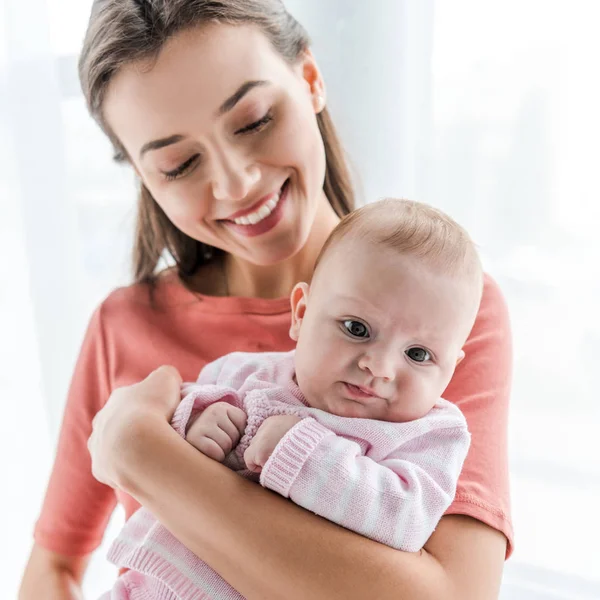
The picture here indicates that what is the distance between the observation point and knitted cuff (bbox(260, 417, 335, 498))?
0.96 m

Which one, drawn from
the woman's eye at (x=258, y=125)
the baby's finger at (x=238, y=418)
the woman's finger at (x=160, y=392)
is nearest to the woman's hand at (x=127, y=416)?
the woman's finger at (x=160, y=392)

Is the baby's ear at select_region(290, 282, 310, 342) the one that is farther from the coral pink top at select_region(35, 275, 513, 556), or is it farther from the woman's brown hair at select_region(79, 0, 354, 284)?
the woman's brown hair at select_region(79, 0, 354, 284)

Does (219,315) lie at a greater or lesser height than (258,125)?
lesser

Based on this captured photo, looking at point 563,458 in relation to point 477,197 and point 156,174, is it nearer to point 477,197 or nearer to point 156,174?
point 477,197

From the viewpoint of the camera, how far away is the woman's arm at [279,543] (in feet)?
3.05

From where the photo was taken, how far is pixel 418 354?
3.45 feet

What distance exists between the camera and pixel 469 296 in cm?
107

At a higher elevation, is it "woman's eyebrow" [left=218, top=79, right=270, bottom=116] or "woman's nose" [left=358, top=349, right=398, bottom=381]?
"woman's eyebrow" [left=218, top=79, right=270, bottom=116]

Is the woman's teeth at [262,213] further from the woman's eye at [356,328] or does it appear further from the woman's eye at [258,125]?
the woman's eye at [356,328]

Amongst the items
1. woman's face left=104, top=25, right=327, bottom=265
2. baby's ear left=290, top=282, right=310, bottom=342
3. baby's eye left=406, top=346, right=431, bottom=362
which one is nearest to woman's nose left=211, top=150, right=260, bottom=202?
woman's face left=104, top=25, right=327, bottom=265

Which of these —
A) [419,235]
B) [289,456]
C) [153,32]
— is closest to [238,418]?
[289,456]

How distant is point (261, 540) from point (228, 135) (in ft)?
2.14

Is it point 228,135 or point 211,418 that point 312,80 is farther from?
point 211,418

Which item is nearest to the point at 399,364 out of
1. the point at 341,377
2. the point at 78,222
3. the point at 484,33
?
the point at 341,377
